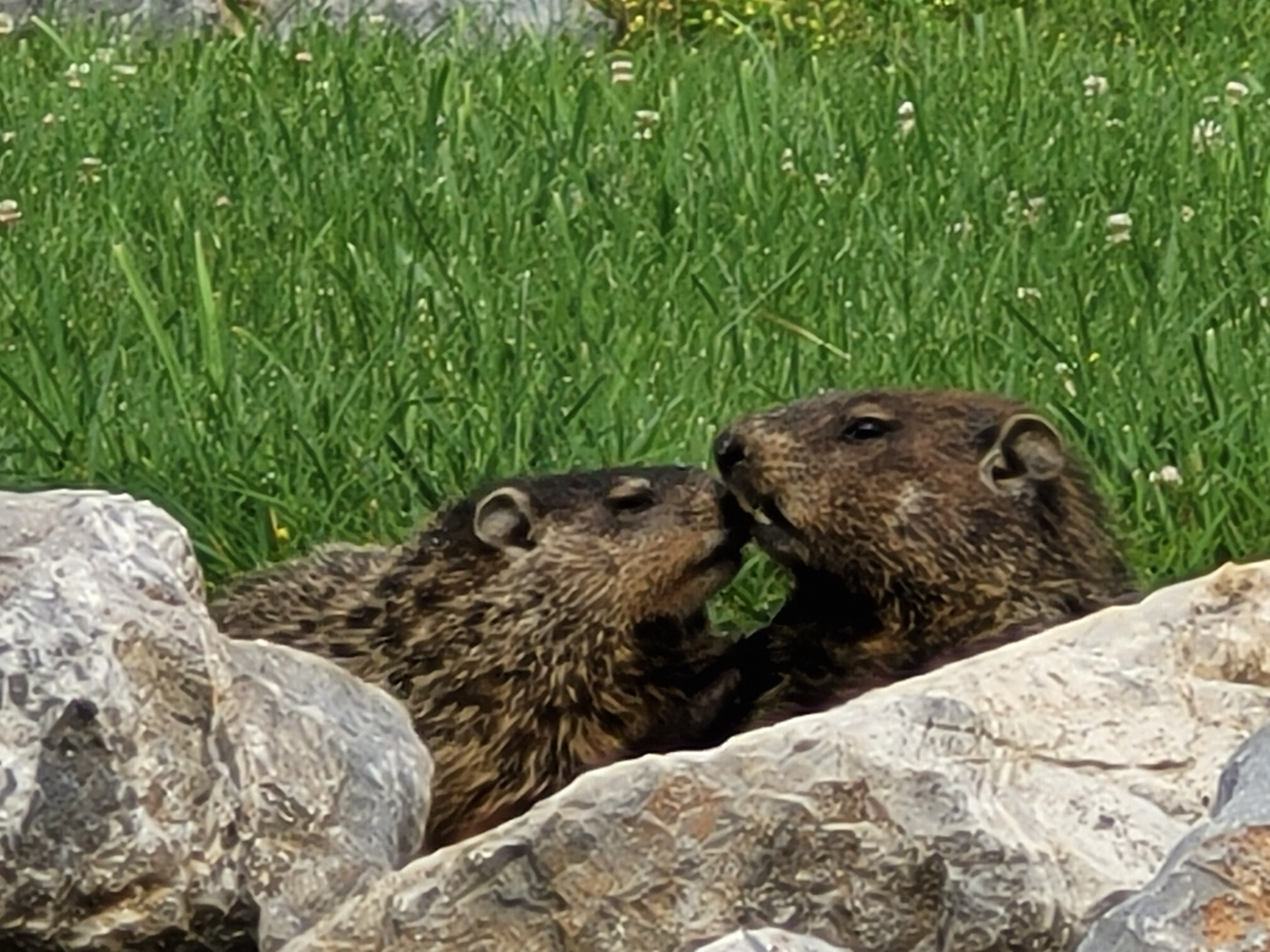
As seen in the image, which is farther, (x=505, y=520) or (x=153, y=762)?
(x=505, y=520)

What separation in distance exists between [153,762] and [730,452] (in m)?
1.81

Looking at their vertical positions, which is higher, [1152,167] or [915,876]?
[915,876]

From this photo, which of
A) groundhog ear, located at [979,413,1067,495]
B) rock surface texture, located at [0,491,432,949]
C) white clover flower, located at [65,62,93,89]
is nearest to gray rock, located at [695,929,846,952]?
rock surface texture, located at [0,491,432,949]

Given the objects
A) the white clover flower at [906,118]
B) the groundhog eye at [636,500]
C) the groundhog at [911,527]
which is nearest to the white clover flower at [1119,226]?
the white clover flower at [906,118]

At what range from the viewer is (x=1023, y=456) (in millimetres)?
5055

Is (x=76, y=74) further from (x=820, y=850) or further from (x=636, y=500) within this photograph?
(x=820, y=850)

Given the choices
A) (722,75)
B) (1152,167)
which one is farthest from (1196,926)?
(722,75)

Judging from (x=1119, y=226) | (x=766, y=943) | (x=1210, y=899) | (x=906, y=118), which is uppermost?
(x=1210, y=899)

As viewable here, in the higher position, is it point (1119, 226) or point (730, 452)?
point (730, 452)

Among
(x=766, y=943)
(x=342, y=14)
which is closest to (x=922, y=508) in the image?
(x=766, y=943)

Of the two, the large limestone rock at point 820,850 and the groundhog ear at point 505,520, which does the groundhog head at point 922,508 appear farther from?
the large limestone rock at point 820,850

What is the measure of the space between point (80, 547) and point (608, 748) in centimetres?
150

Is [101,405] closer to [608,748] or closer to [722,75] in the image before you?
[608,748]

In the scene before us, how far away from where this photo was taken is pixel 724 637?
16.7 ft
